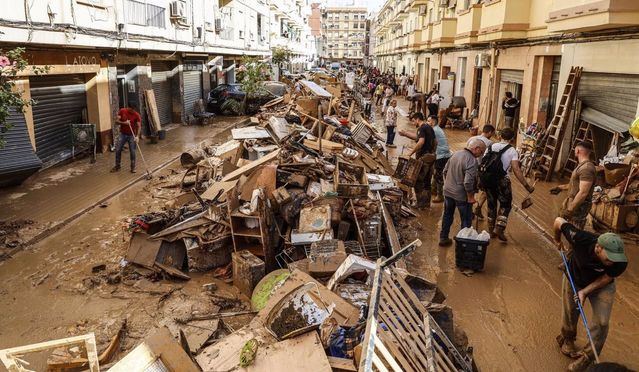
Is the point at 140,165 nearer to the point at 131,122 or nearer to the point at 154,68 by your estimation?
the point at 131,122

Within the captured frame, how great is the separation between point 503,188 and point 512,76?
11.1m

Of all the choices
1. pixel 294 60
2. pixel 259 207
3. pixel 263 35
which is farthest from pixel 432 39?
pixel 294 60

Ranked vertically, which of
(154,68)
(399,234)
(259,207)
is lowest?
(399,234)

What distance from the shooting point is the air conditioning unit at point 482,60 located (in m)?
19.5

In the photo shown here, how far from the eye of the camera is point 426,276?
23.0 ft

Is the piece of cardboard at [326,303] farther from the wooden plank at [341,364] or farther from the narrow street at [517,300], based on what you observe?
the narrow street at [517,300]

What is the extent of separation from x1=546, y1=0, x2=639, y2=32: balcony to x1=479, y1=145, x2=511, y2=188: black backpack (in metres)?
3.84

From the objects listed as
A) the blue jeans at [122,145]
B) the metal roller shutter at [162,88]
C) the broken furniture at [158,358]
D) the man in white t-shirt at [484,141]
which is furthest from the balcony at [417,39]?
the broken furniture at [158,358]

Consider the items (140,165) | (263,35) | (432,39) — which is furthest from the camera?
(263,35)

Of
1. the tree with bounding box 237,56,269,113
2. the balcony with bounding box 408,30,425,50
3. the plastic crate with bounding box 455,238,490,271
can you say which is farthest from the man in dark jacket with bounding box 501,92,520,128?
the balcony with bounding box 408,30,425,50

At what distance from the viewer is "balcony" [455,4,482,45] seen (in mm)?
18719

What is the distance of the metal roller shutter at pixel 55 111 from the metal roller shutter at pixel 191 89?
377 inches

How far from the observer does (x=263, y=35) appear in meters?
38.3

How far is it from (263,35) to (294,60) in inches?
902
